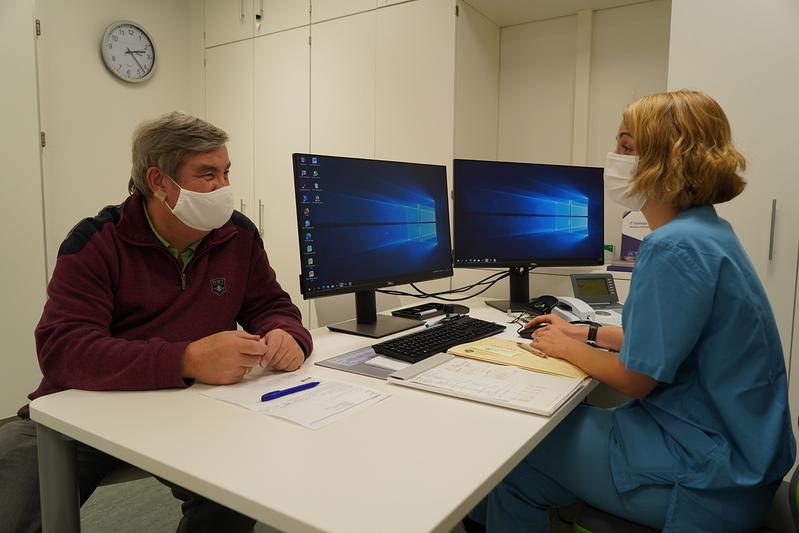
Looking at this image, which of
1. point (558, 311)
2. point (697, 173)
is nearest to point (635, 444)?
point (697, 173)

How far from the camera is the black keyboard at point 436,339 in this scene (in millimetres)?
1294

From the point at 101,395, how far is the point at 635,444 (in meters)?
1.03

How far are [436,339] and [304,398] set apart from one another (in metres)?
0.48

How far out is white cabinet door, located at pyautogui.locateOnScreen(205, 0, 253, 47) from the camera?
3406 millimetres

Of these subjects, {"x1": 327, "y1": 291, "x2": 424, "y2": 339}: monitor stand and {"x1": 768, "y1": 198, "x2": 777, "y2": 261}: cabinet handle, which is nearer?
{"x1": 327, "y1": 291, "x2": 424, "y2": 339}: monitor stand

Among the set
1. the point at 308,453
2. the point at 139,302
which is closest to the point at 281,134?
the point at 139,302

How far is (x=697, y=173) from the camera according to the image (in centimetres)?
108

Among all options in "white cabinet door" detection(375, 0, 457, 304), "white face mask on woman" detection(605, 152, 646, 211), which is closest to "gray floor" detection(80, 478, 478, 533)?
"white face mask on woman" detection(605, 152, 646, 211)

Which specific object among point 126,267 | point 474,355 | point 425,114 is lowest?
point 474,355

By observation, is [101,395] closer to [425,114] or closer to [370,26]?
[425,114]

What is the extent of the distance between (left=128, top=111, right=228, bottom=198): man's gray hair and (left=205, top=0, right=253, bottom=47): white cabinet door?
7.74 ft

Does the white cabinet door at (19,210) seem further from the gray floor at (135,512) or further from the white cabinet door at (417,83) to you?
the white cabinet door at (417,83)

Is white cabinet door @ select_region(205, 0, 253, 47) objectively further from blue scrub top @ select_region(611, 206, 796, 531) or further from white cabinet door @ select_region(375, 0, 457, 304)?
blue scrub top @ select_region(611, 206, 796, 531)

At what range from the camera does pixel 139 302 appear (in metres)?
1.29
